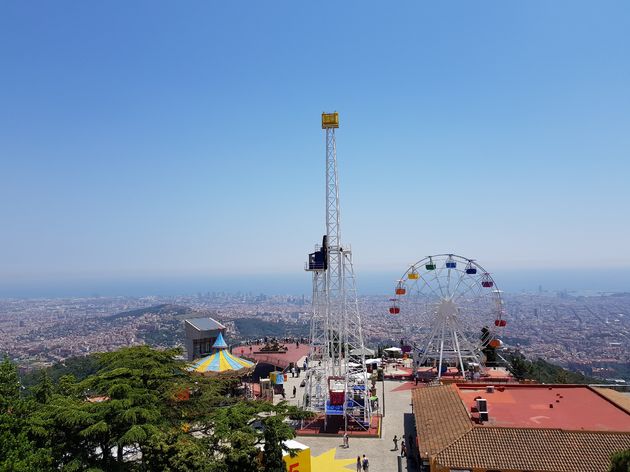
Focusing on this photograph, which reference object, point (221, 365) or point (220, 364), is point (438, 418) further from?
point (220, 364)

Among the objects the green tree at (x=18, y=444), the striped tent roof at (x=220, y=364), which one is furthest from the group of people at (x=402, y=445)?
the green tree at (x=18, y=444)

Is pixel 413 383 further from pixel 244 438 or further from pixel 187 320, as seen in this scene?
pixel 244 438

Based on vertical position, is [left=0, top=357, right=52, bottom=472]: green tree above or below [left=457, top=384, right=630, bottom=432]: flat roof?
above

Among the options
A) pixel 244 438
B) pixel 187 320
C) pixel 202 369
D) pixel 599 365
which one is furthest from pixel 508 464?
pixel 599 365

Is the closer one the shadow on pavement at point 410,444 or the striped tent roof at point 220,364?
the shadow on pavement at point 410,444

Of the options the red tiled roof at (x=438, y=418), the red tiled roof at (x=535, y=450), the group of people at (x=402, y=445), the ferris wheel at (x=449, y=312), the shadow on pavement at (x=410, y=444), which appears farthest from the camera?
the ferris wheel at (x=449, y=312)

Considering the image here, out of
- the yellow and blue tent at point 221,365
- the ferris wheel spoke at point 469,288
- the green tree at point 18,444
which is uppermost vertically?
the ferris wheel spoke at point 469,288

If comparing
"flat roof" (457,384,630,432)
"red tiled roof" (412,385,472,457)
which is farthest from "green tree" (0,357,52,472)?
"flat roof" (457,384,630,432)

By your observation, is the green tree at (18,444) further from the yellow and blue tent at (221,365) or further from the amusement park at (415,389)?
the yellow and blue tent at (221,365)

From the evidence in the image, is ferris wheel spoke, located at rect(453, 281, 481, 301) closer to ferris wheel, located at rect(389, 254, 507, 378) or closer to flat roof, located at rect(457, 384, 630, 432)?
ferris wheel, located at rect(389, 254, 507, 378)
